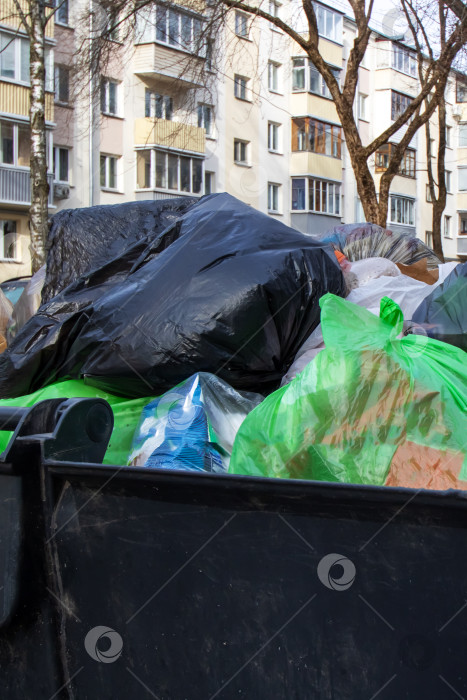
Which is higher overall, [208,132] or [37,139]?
[208,132]

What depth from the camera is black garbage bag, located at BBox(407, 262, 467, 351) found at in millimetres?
2674

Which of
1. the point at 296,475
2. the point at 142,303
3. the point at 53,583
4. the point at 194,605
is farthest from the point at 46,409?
the point at 142,303

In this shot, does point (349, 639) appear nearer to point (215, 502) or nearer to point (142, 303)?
point (215, 502)

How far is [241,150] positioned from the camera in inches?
1163

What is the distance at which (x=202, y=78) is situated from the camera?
1072 cm

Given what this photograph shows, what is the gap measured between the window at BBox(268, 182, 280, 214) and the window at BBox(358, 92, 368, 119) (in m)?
7.50

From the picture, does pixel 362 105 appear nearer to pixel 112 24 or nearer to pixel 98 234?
pixel 112 24

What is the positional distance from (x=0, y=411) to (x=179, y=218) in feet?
6.07

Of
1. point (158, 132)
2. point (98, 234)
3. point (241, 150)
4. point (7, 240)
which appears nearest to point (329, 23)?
point (241, 150)

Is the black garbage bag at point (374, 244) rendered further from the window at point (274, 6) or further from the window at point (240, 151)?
the window at point (240, 151)

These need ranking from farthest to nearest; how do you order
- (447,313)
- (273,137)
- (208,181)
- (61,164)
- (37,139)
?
(273,137) → (208,181) → (61,164) → (37,139) → (447,313)

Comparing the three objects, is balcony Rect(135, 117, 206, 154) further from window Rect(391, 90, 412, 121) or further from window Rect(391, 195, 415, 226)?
window Rect(391, 90, 412, 121)

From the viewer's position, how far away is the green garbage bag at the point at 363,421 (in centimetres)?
169

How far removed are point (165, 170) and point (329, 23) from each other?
12.1 metres
